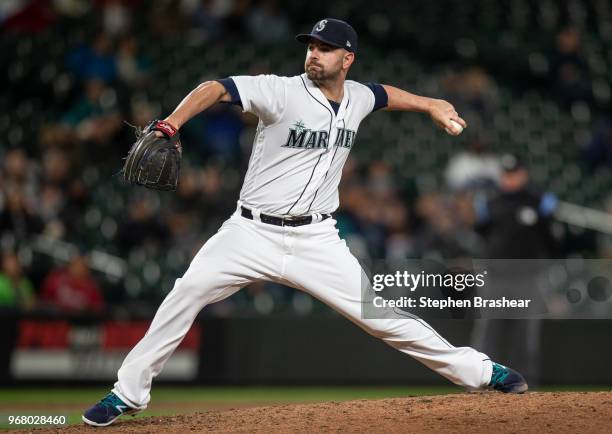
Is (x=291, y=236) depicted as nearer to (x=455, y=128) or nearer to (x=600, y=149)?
(x=455, y=128)

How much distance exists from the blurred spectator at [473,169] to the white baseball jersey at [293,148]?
6190 millimetres

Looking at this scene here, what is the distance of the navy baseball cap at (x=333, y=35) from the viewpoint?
5.44 metres

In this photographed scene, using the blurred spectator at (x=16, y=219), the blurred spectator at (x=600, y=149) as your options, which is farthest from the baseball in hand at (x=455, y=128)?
the blurred spectator at (x=600, y=149)

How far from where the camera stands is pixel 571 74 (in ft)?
45.3

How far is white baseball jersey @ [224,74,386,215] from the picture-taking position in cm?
537

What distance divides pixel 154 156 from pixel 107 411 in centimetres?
138

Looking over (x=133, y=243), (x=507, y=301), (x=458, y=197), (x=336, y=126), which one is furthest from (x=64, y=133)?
(x=336, y=126)

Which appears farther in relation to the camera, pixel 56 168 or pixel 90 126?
pixel 90 126

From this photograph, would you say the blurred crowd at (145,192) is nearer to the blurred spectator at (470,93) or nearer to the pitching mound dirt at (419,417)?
the blurred spectator at (470,93)

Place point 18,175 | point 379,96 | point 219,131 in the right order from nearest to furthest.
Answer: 1. point 379,96
2. point 18,175
3. point 219,131

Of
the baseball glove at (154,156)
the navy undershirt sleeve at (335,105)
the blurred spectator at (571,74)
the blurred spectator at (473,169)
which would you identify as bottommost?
the baseball glove at (154,156)

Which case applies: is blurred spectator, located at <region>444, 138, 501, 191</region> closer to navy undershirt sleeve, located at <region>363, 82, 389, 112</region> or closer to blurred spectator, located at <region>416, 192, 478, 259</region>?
blurred spectator, located at <region>416, 192, 478, 259</region>

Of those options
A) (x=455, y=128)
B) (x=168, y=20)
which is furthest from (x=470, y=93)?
(x=455, y=128)

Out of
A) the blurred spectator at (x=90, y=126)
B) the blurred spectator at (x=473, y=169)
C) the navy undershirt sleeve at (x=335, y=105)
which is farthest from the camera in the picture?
the blurred spectator at (x=473, y=169)
